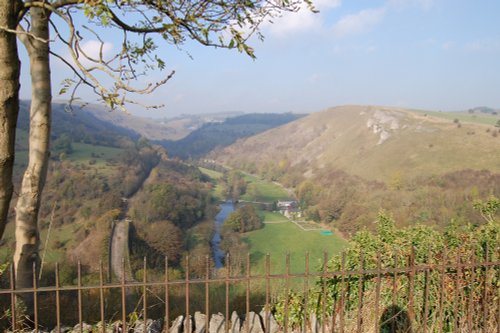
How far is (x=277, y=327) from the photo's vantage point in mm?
6566

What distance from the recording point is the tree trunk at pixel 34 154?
16.7 ft

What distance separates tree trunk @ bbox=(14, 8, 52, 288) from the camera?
201 inches

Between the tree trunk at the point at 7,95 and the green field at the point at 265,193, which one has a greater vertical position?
the tree trunk at the point at 7,95

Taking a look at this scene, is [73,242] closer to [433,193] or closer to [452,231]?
[452,231]

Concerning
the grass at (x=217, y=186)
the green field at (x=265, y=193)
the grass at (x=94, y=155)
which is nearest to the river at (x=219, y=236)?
the grass at (x=217, y=186)

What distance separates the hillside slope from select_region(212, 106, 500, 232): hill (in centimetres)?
26

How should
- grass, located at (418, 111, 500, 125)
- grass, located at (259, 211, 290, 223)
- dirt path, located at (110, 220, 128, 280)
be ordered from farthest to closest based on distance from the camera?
grass, located at (418, 111, 500, 125)
grass, located at (259, 211, 290, 223)
dirt path, located at (110, 220, 128, 280)

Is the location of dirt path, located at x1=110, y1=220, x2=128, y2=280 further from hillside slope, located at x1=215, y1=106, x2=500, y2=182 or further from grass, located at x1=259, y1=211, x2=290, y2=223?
hillside slope, located at x1=215, y1=106, x2=500, y2=182

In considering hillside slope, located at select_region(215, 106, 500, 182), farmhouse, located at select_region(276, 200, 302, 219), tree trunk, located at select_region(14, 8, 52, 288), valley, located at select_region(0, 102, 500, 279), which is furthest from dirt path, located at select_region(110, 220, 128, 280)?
hillside slope, located at select_region(215, 106, 500, 182)

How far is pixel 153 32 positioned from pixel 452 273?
5890 mm

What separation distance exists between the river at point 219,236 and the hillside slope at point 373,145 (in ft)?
116

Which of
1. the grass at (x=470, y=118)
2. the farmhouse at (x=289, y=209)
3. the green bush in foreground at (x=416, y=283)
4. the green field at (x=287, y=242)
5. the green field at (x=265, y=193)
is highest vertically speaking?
the grass at (x=470, y=118)

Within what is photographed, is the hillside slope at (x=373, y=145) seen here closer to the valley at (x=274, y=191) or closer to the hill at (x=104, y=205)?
the valley at (x=274, y=191)

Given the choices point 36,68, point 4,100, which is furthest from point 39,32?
point 4,100
